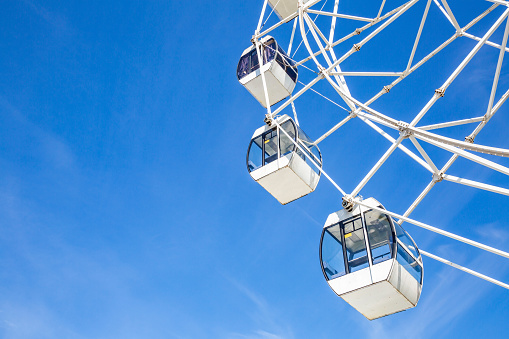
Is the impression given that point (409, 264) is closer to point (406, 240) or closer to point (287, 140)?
point (406, 240)

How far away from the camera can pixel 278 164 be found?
14242 millimetres

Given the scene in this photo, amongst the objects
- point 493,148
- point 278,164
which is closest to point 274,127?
point 278,164

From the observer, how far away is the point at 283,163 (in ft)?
46.3

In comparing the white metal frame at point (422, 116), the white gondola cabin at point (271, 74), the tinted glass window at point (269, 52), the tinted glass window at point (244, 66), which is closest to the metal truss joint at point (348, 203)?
the white metal frame at point (422, 116)

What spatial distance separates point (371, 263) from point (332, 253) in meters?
1.15

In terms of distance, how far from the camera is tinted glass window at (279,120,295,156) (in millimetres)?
14554

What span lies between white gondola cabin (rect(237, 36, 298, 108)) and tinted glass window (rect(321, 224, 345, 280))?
5.84m

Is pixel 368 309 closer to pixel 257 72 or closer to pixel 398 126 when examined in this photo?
pixel 398 126

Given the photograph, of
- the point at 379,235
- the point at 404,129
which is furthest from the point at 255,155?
the point at 404,129

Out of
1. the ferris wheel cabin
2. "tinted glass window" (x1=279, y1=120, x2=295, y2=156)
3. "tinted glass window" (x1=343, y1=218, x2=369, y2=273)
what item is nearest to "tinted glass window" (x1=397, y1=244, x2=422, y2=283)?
the ferris wheel cabin

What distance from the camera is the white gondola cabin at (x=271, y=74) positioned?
55.3 feet

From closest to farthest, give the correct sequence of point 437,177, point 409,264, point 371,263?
point 437,177
point 371,263
point 409,264

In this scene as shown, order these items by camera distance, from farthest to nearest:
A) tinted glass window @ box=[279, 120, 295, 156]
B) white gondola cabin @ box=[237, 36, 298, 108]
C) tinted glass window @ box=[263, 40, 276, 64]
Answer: tinted glass window @ box=[263, 40, 276, 64], white gondola cabin @ box=[237, 36, 298, 108], tinted glass window @ box=[279, 120, 295, 156]

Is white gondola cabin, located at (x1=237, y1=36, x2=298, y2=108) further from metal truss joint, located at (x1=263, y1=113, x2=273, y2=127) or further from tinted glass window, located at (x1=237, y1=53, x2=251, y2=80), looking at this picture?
metal truss joint, located at (x1=263, y1=113, x2=273, y2=127)
